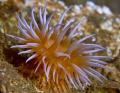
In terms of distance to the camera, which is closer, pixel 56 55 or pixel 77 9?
pixel 56 55

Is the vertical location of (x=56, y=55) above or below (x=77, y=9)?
below

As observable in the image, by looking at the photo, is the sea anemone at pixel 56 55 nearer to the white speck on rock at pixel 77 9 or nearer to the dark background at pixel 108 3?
the white speck on rock at pixel 77 9

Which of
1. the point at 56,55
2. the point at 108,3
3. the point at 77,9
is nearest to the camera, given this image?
the point at 56,55

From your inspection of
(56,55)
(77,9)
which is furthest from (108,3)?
(56,55)

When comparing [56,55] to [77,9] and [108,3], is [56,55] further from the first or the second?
[108,3]

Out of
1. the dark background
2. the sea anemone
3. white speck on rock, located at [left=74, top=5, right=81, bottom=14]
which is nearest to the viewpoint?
the sea anemone

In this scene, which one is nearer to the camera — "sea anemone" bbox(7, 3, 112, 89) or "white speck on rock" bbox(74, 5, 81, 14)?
"sea anemone" bbox(7, 3, 112, 89)

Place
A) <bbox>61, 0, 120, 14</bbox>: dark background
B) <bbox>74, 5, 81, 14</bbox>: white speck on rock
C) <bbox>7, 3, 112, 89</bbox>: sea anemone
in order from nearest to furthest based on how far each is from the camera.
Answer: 1. <bbox>7, 3, 112, 89</bbox>: sea anemone
2. <bbox>74, 5, 81, 14</bbox>: white speck on rock
3. <bbox>61, 0, 120, 14</bbox>: dark background

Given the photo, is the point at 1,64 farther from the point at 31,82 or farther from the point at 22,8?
the point at 22,8

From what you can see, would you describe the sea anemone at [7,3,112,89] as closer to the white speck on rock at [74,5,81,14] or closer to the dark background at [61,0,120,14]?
the white speck on rock at [74,5,81,14]

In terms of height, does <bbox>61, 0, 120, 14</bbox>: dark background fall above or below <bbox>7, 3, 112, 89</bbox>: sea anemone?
above

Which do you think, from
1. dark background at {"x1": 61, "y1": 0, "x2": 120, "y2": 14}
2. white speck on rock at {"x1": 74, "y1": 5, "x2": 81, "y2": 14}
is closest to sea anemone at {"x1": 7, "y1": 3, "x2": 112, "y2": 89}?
white speck on rock at {"x1": 74, "y1": 5, "x2": 81, "y2": 14}

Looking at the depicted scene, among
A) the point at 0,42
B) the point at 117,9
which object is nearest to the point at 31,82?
the point at 0,42
